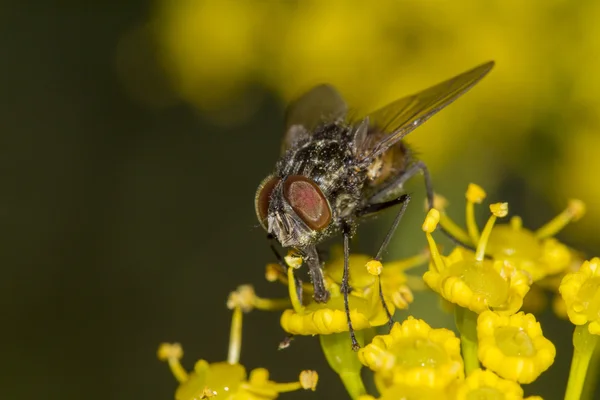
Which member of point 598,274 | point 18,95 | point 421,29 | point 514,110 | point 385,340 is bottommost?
point 598,274

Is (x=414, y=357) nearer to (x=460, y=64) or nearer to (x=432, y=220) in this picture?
(x=432, y=220)

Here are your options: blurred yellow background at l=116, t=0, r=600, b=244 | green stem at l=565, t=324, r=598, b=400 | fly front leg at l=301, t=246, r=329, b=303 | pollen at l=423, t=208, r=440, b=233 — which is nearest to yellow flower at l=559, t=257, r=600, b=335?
Result: green stem at l=565, t=324, r=598, b=400

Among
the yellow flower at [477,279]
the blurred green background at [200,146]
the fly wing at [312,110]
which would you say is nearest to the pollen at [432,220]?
the yellow flower at [477,279]

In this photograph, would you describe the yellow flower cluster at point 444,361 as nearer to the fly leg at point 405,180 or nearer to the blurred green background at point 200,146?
the fly leg at point 405,180

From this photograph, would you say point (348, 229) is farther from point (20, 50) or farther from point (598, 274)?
point (20, 50)

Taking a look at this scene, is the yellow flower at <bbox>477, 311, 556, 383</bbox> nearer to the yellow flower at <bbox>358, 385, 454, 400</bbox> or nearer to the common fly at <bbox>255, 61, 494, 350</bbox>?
the yellow flower at <bbox>358, 385, 454, 400</bbox>

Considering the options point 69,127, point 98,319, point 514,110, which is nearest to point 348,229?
point 514,110

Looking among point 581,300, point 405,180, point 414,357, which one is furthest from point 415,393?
point 405,180
